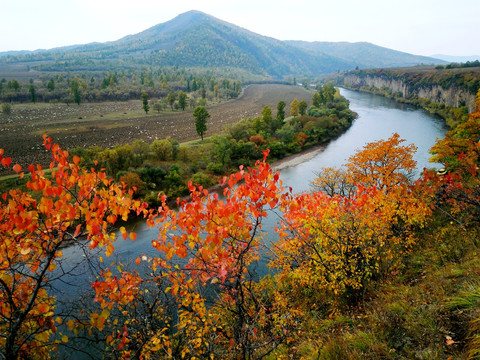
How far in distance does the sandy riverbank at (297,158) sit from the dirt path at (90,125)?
21319 mm

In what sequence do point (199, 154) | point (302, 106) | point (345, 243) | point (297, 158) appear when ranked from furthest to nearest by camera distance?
point (302, 106) → point (297, 158) → point (199, 154) → point (345, 243)

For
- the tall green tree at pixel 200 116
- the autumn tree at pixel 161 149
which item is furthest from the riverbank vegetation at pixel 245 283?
the tall green tree at pixel 200 116

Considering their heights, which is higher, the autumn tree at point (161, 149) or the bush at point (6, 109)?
the bush at point (6, 109)

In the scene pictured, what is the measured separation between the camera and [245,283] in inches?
531

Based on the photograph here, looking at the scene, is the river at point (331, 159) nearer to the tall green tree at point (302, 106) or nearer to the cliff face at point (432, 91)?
the cliff face at point (432, 91)

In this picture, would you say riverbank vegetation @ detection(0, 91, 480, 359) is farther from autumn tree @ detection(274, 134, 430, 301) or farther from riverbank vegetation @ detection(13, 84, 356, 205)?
riverbank vegetation @ detection(13, 84, 356, 205)

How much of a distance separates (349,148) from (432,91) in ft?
251

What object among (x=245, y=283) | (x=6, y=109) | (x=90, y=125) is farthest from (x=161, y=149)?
(x=6, y=109)

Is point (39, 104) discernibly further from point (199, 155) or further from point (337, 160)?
point (337, 160)

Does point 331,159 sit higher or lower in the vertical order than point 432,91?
lower

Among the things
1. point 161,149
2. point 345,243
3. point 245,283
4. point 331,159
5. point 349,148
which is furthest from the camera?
point 349,148

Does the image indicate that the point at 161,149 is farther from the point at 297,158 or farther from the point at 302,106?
the point at 302,106

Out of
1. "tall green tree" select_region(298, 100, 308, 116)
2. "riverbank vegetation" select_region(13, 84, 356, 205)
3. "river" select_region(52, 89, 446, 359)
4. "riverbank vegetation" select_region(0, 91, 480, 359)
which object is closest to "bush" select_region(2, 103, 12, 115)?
→ "riverbank vegetation" select_region(13, 84, 356, 205)

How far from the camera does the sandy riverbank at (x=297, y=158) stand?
53.5 metres
